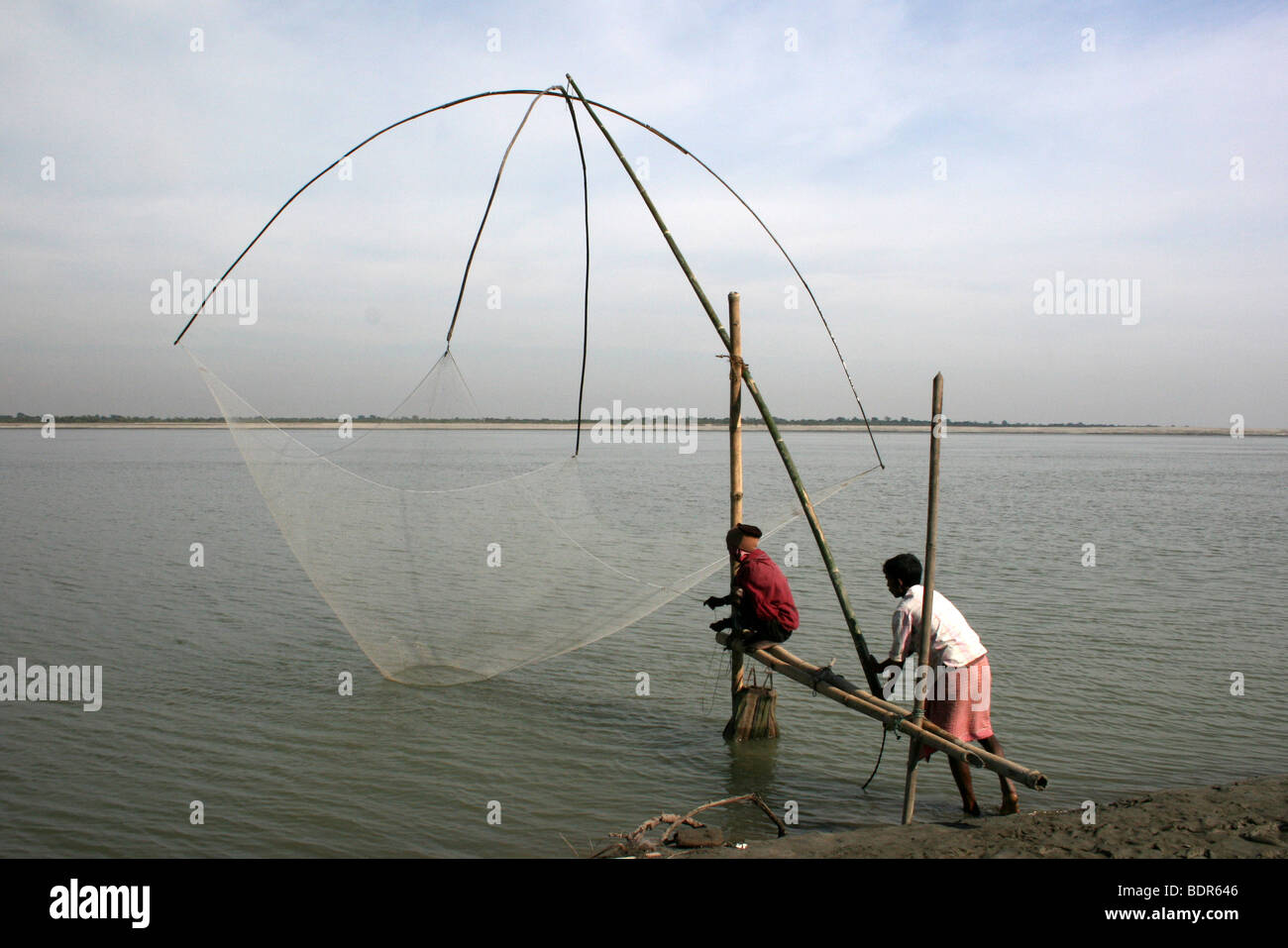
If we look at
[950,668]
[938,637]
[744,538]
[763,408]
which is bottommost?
[950,668]

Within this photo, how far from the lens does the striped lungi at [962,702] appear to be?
4.62 m

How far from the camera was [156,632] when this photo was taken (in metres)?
8.90

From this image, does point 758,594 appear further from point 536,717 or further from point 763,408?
point 536,717

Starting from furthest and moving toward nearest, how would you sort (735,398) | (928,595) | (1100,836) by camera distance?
1. (735,398)
2. (928,595)
3. (1100,836)

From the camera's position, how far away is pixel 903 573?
4777 mm

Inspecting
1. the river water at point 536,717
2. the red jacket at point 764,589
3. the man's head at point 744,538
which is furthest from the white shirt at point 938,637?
the river water at point 536,717

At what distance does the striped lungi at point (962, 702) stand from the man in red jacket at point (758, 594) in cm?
84

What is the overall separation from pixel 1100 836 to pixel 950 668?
0.97 meters

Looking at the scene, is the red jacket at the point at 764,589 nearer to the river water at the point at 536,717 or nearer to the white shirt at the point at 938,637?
the white shirt at the point at 938,637

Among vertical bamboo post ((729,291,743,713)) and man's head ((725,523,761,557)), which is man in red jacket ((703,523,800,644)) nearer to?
man's head ((725,523,761,557))

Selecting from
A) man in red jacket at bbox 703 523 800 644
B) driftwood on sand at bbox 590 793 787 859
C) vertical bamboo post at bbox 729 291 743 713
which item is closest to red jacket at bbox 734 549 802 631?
man in red jacket at bbox 703 523 800 644

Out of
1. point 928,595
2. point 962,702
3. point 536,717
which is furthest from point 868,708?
point 536,717

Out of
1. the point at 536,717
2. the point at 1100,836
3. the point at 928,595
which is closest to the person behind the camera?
the point at 1100,836
